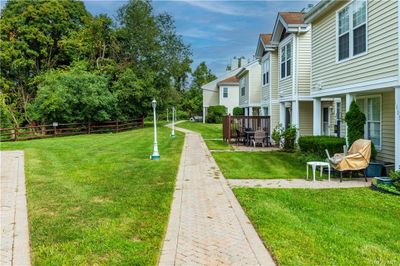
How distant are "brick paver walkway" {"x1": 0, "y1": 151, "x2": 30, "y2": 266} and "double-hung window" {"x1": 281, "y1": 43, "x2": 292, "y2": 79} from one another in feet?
40.5

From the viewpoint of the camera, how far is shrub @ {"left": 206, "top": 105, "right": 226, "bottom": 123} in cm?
4753

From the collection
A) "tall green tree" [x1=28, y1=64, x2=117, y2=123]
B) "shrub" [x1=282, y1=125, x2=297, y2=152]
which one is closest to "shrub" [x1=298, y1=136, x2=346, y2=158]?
"shrub" [x1=282, y1=125, x2=297, y2=152]

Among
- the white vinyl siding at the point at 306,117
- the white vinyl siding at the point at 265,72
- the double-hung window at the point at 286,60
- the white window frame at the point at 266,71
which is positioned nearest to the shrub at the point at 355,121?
the double-hung window at the point at 286,60

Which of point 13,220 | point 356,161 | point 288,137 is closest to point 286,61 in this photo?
point 288,137

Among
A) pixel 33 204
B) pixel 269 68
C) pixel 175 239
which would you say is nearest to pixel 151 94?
pixel 269 68

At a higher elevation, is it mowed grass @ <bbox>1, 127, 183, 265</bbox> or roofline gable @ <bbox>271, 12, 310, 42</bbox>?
roofline gable @ <bbox>271, 12, 310, 42</bbox>

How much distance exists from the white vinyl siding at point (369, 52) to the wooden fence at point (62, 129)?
20.3 meters

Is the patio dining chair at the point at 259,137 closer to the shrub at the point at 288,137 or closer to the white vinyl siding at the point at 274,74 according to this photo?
the shrub at the point at 288,137

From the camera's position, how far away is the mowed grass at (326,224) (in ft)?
15.0

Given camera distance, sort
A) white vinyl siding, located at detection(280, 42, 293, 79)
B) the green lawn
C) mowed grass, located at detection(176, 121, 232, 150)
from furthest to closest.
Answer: the green lawn → mowed grass, located at detection(176, 121, 232, 150) → white vinyl siding, located at detection(280, 42, 293, 79)

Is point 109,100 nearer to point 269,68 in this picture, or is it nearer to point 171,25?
point 171,25

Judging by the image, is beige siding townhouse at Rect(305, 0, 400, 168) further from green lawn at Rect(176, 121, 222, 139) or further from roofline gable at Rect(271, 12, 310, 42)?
green lawn at Rect(176, 121, 222, 139)

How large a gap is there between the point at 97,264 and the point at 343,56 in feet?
33.0

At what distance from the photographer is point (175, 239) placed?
5219 millimetres
